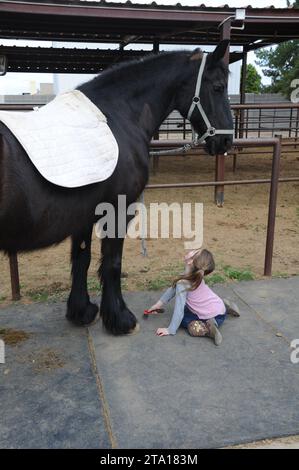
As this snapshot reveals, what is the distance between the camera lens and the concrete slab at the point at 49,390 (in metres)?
1.88

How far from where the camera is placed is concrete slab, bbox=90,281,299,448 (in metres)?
1.90

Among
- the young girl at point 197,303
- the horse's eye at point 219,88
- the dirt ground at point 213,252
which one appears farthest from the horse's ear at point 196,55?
the dirt ground at point 213,252

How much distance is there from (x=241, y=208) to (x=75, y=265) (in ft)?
13.8

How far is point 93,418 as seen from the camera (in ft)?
6.55

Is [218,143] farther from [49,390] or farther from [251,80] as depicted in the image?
[251,80]

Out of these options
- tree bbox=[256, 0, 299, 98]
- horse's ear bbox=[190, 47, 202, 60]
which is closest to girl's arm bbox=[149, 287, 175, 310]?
horse's ear bbox=[190, 47, 202, 60]

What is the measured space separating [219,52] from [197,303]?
164 centimetres

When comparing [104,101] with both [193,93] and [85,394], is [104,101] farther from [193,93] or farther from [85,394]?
[85,394]

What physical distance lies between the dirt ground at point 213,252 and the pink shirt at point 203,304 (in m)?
0.81

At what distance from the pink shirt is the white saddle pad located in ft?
3.62

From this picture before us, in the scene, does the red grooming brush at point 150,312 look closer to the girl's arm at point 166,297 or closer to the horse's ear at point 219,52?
Result: the girl's arm at point 166,297

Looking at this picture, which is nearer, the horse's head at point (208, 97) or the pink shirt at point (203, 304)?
the horse's head at point (208, 97)

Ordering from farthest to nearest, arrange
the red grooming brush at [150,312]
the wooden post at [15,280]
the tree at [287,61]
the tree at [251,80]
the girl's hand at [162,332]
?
the tree at [251,80]
the tree at [287,61]
the wooden post at [15,280]
the red grooming brush at [150,312]
the girl's hand at [162,332]

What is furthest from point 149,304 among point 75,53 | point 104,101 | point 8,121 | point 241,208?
point 75,53
